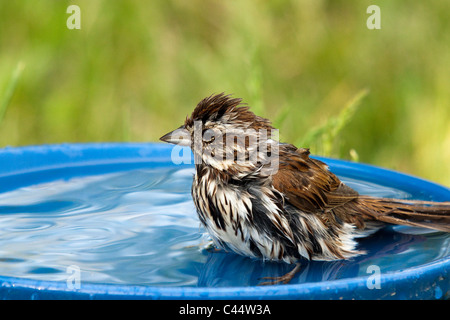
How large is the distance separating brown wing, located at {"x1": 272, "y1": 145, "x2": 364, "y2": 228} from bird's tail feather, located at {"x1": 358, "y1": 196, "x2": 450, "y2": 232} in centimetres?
8

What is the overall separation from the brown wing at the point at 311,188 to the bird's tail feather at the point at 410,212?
8 cm

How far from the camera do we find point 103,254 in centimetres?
321

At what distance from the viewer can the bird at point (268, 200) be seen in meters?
3.22

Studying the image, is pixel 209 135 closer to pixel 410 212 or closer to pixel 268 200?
pixel 268 200

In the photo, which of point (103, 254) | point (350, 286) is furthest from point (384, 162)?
point (350, 286)

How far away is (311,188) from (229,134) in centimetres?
41

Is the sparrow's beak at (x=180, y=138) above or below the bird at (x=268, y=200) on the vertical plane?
above

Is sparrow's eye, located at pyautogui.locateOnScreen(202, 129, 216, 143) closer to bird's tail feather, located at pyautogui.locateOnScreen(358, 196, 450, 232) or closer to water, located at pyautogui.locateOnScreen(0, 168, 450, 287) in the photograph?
water, located at pyautogui.locateOnScreen(0, 168, 450, 287)

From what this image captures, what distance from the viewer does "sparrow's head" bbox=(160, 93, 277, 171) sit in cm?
334

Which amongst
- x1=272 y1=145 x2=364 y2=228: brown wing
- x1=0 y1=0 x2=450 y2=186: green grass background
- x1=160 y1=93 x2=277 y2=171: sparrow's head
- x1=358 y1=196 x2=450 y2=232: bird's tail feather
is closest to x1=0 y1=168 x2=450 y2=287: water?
x1=358 y1=196 x2=450 y2=232: bird's tail feather

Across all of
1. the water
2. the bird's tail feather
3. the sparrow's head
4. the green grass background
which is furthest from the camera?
the green grass background

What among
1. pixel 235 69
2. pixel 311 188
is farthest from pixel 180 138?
pixel 235 69

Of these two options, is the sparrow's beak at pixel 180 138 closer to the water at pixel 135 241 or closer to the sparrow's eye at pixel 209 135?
the sparrow's eye at pixel 209 135

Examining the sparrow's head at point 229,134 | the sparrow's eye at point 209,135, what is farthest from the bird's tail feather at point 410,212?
the sparrow's eye at point 209,135
